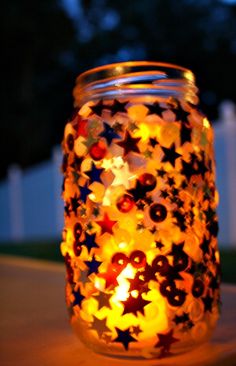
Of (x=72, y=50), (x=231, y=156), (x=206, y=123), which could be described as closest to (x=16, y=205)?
(x=72, y=50)

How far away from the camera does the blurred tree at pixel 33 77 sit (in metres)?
14.6

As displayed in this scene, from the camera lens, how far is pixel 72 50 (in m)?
17.0

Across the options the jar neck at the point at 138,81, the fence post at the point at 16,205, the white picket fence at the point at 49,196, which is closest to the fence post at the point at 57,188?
the white picket fence at the point at 49,196

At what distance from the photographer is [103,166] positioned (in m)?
1.72

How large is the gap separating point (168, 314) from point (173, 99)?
77 cm

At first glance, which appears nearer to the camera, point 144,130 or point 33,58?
point 144,130

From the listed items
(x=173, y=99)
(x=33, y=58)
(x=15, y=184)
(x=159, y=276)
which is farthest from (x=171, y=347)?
(x=33, y=58)

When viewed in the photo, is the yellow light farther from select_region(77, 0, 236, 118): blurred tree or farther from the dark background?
select_region(77, 0, 236, 118): blurred tree

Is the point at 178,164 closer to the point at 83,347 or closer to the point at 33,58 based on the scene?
the point at 83,347

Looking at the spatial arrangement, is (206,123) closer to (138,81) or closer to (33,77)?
(138,81)

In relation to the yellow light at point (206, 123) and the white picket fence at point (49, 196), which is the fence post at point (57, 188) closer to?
the white picket fence at point (49, 196)

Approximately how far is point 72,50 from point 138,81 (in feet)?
51.9

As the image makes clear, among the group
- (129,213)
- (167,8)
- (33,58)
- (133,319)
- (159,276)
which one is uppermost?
(167,8)

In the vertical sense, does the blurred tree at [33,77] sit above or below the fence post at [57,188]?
above
